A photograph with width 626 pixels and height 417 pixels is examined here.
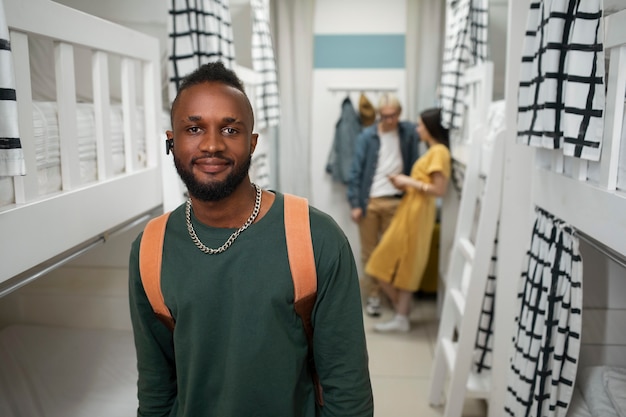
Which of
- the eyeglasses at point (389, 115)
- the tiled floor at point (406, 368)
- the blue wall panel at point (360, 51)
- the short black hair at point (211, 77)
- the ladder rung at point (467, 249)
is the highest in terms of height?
the blue wall panel at point (360, 51)

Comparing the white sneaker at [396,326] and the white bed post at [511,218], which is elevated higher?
the white bed post at [511,218]

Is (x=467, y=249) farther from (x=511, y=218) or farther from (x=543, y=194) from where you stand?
(x=543, y=194)

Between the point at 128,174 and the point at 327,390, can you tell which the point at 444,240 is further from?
the point at 327,390

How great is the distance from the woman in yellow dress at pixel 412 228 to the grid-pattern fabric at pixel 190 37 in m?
1.54

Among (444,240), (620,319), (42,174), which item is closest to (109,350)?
(42,174)

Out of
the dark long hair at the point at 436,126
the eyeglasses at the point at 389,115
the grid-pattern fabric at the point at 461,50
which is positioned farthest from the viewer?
the eyeglasses at the point at 389,115

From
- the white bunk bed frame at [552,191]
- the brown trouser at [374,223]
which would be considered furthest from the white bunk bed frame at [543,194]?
the brown trouser at [374,223]

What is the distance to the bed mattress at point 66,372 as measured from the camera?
5.37 feet

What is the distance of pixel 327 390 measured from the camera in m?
1.11

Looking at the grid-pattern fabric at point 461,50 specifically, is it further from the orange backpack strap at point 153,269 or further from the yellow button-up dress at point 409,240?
the orange backpack strap at point 153,269

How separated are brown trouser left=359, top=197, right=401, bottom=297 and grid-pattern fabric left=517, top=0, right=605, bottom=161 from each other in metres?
2.05

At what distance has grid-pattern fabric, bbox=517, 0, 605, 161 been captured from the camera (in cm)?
117

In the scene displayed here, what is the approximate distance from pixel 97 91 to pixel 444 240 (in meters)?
2.53

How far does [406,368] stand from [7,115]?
7.80 feet
